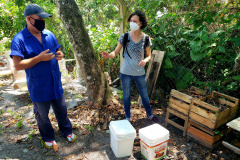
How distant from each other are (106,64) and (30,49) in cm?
353

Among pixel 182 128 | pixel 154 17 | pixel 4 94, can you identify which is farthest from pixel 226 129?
pixel 4 94

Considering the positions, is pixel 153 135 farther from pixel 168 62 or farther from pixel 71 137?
pixel 168 62

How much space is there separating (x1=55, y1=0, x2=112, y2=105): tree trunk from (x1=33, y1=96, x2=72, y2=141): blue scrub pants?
2.95ft

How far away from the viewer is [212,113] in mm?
2568

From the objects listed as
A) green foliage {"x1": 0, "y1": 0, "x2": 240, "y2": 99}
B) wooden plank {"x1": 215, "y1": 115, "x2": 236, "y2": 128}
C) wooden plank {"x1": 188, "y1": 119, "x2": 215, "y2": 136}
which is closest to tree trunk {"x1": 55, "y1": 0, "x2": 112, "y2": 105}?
green foliage {"x1": 0, "y1": 0, "x2": 240, "y2": 99}

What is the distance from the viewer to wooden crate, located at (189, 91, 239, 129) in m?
2.56

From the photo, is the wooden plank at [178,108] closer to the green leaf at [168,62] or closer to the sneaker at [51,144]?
the green leaf at [168,62]

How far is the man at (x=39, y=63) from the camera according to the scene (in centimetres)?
217

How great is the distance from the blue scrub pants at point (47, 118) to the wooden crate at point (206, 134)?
205 cm

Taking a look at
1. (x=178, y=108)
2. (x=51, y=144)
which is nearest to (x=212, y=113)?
(x=178, y=108)

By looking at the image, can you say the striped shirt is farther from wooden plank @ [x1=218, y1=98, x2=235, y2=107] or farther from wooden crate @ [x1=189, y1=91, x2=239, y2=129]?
wooden plank @ [x1=218, y1=98, x2=235, y2=107]

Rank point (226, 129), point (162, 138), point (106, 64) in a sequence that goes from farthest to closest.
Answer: point (106, 64)
point (226, 129)
point (162, 138)

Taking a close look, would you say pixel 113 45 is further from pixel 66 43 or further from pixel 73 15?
pixel 66 43

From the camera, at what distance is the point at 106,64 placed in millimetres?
5719
